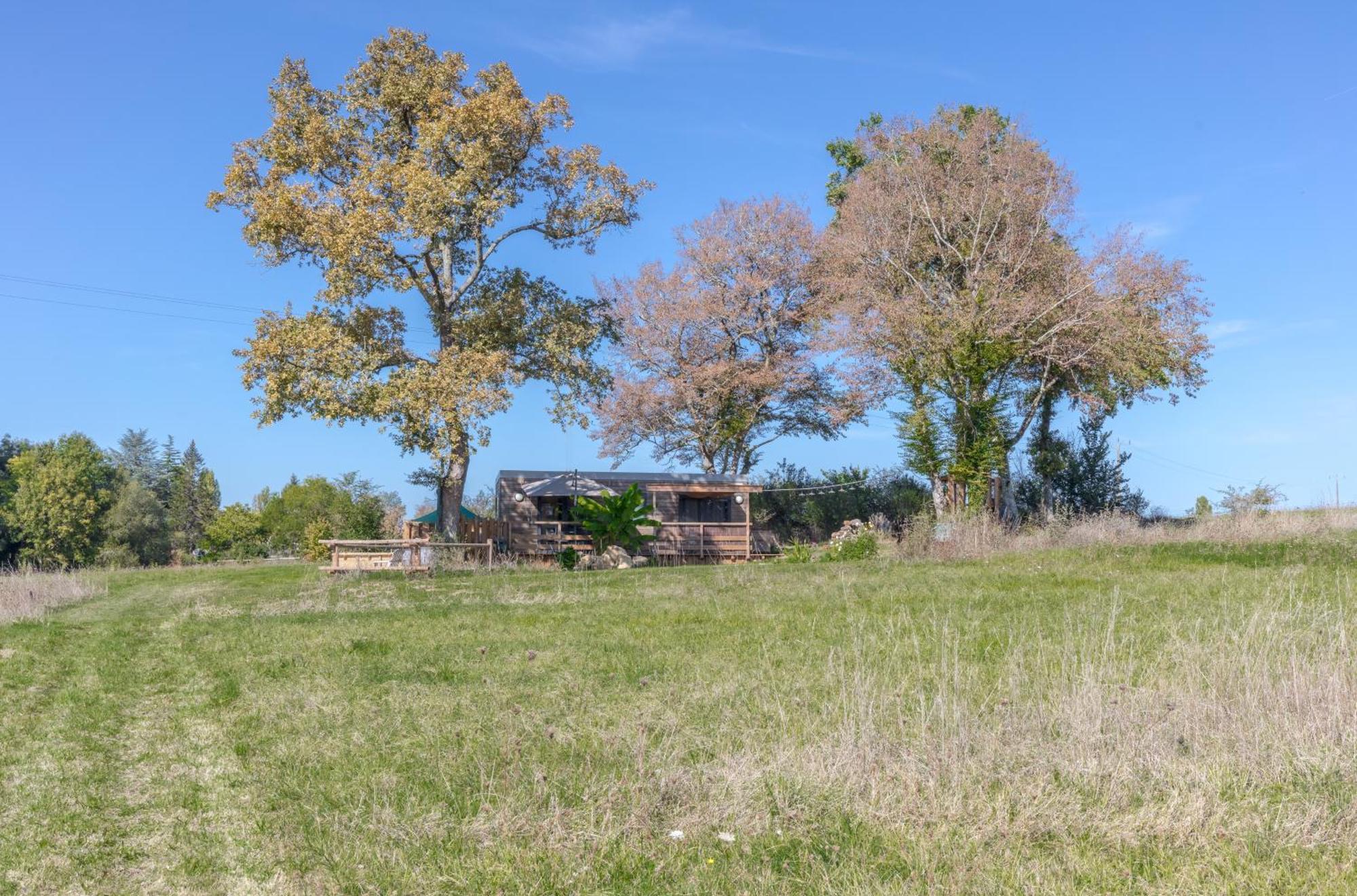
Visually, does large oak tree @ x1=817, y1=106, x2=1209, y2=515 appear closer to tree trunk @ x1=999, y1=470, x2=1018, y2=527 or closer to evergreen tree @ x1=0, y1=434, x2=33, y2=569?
tree trunk @ x1=999, y1=470, x2=1018, y2=527

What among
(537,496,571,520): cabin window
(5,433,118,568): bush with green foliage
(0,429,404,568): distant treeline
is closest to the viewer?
(537,496,571,520): cabin window

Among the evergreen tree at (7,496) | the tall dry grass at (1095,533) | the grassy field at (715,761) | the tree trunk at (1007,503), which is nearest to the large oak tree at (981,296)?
the tree trunk at (1007,503)

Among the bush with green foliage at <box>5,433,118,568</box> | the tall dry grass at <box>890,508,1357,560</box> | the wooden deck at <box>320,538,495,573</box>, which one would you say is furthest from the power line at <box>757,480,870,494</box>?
the bush with green foliage at <box>5,433,118,568</box>

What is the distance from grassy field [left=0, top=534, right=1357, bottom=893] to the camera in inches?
170

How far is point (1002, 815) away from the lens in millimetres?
4547

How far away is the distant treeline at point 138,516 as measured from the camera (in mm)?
46094

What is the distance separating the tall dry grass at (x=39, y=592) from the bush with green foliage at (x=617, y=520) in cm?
1131

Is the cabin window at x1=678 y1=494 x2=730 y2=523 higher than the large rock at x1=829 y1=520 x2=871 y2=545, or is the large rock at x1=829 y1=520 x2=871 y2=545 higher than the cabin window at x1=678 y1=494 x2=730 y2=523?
the cabin window at x1=678 y1=494 x2=730 y2=523

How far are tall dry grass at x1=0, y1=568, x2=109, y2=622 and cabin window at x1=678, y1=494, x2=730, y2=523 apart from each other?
18213 millimetres

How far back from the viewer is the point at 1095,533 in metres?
19.3

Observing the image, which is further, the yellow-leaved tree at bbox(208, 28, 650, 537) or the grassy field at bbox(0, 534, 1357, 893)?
the yellow-leaved tree at bbox(208, 28, 650, 537)

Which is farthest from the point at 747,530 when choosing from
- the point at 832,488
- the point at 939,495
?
the point at 939,495

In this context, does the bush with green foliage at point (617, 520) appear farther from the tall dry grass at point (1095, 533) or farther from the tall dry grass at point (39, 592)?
the tall dry grass at point (39, 592)

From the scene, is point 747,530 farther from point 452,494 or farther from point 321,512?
point 321,512
